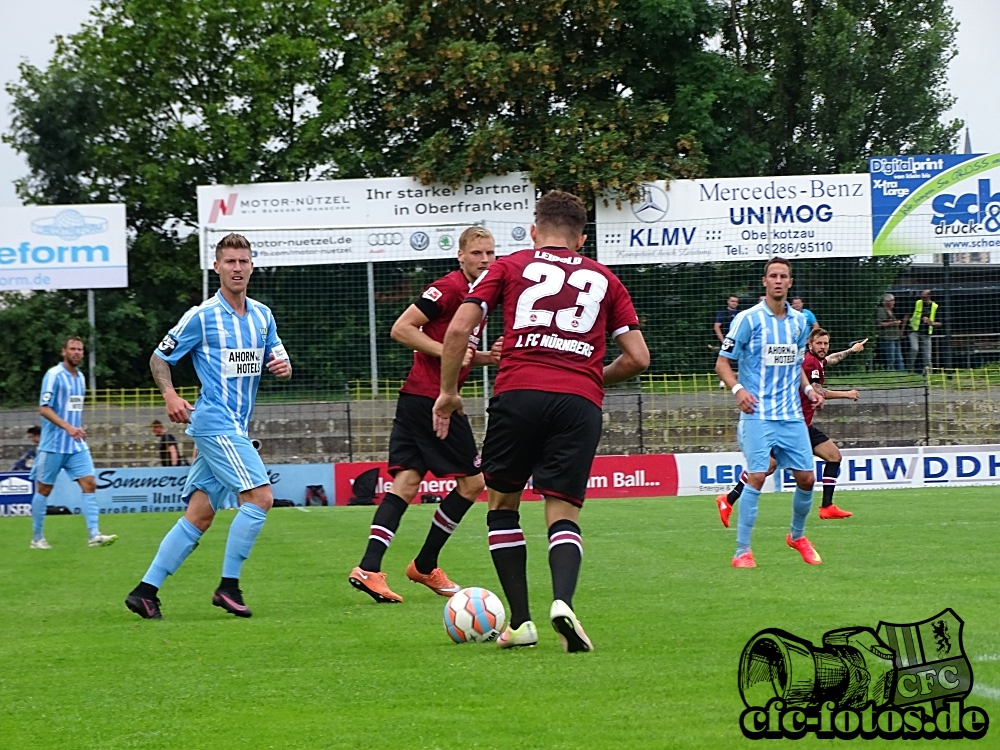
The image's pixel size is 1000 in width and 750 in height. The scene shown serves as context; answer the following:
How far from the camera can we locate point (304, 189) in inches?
1026

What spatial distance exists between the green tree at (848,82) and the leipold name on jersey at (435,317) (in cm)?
2713

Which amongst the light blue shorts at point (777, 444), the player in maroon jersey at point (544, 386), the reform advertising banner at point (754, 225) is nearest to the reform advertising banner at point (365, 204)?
the reform advertising banner at point (754, 225)

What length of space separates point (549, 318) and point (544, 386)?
12.2 inches

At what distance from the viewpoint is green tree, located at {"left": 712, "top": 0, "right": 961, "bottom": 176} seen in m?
35.2

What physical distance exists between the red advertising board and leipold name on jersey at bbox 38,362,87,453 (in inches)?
236

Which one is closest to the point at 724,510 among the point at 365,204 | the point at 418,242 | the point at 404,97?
the point at 418,242

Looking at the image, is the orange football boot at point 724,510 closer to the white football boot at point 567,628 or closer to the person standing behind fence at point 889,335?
the white football boot at point 567,628

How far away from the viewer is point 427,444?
339 inches

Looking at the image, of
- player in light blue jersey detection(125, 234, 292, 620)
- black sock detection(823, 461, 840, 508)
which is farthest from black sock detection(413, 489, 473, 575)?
black sock detection(823, 461, 840, 508)

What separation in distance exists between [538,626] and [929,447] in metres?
15.0

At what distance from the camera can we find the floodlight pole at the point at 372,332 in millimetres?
22859

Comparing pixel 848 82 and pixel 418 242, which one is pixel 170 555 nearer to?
pixel 418 242

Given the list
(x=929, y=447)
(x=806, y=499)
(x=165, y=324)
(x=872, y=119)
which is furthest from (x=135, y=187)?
(x=806, y=499)

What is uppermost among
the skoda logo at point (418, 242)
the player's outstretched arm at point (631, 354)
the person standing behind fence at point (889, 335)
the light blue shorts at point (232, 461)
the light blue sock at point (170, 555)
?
→ the skoda logo at point (418, 242)
